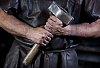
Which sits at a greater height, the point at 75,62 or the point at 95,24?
the point at 95,24

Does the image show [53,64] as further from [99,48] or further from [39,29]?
[99,48]

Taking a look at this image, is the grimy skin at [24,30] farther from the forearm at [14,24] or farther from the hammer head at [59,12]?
the hammer head at [59,12]

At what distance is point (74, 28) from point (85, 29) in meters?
0.07

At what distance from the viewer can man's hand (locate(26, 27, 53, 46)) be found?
140 centimetres

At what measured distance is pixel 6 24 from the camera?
1476 mm

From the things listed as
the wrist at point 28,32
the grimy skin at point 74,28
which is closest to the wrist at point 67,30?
the grimy skin at point 74,28

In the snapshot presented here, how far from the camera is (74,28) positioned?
145 centimetres

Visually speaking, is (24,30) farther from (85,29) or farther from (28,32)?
(85,29)

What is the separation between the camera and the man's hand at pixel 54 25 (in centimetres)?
137

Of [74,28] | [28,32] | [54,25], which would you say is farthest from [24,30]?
[74,28]

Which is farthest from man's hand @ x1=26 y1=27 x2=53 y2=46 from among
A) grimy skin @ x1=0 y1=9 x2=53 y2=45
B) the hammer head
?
the hammer head

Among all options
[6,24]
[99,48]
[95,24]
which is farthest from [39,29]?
[99,48]

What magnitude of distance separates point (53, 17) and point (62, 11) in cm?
6

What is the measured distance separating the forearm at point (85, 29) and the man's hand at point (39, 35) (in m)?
0.13
